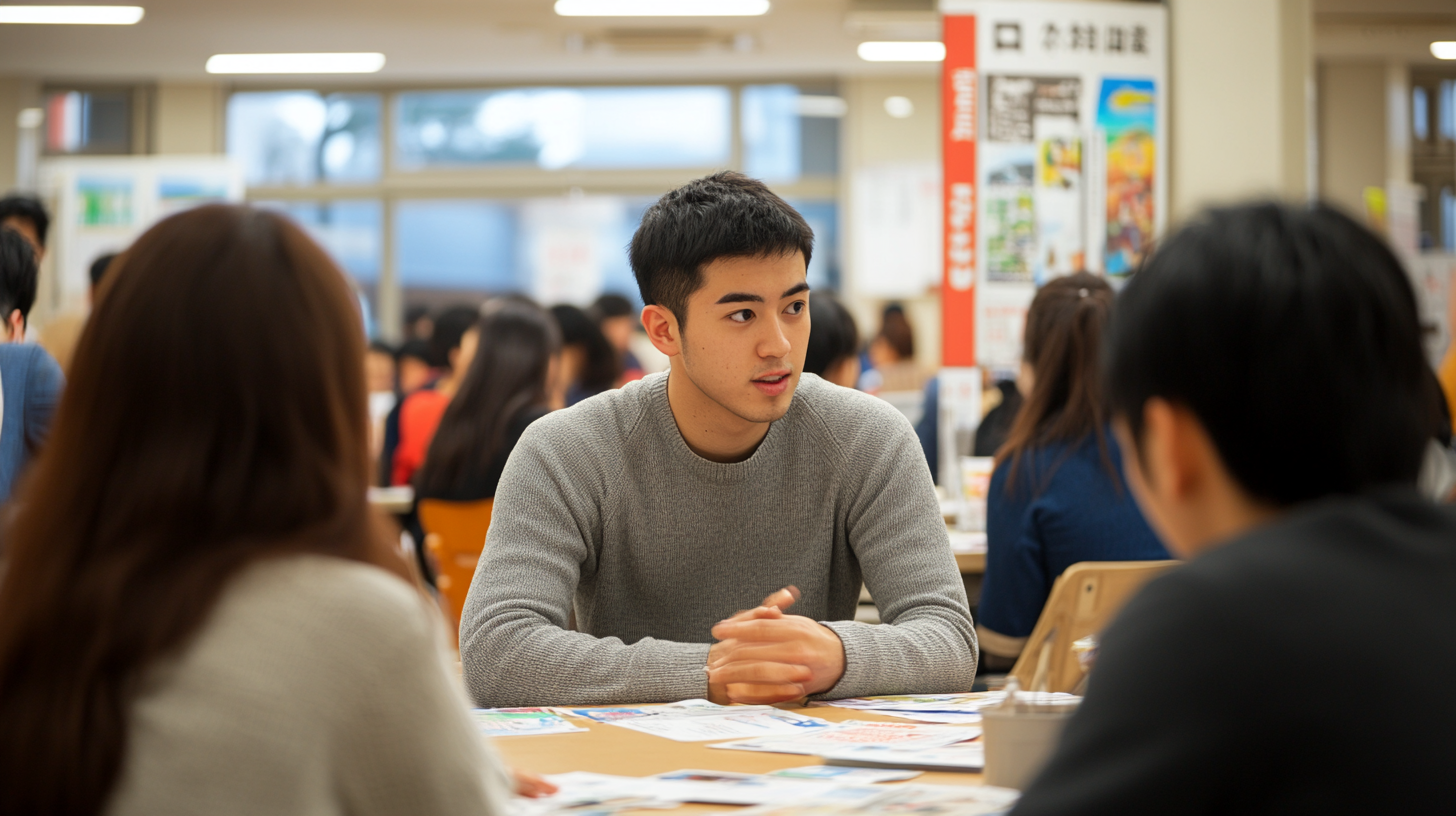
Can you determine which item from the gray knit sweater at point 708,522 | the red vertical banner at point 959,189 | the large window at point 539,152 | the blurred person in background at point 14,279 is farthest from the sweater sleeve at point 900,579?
the large window at point 539,152

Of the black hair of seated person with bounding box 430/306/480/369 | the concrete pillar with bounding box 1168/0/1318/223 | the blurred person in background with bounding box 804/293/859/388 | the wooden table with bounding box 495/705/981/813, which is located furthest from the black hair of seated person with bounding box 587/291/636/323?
the wooden table with bounding box 495/705/981/813

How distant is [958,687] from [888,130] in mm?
7820

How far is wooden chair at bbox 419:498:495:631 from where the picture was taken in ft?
12.1

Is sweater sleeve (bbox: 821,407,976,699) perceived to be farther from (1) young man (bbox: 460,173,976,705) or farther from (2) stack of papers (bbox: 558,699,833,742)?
(2) stack of papers (bbox: 558,699,833,742)

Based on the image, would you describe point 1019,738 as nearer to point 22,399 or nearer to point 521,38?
point 22,399

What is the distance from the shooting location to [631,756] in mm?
1259

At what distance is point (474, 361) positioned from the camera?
377 centimetres

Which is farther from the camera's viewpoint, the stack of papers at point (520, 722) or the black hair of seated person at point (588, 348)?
the black hair of seated person at point (588, 348)

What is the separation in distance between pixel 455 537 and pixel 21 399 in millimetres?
1584

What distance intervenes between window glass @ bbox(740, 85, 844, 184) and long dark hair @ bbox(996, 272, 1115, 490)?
6755 mm

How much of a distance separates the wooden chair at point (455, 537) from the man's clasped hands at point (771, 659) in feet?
7.35

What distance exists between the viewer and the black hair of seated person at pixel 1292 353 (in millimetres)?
747

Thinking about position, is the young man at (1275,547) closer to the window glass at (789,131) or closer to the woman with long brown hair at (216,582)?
the woman with long brown hair at (216,582)

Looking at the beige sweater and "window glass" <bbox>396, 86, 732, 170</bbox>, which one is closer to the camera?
the beige sweater
